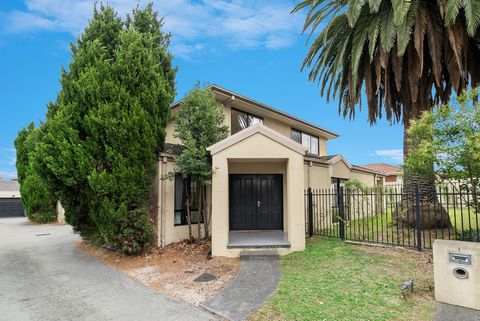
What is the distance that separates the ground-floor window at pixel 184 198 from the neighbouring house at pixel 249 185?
0.04 metres

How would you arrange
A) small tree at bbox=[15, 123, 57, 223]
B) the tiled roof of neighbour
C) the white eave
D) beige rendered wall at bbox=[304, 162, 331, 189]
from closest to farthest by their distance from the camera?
the white eave → beige rendered wall at bbox=[304, 162, 331, 189] → small tree at bbox=[15, 123, 57, 223] → the tiled roof of neighbour

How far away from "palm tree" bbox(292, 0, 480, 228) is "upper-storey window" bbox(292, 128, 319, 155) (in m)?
4.65

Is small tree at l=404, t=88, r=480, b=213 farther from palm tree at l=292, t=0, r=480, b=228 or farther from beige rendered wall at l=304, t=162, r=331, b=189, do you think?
beige rendered wall at l=304, t=162, r=331, b=189

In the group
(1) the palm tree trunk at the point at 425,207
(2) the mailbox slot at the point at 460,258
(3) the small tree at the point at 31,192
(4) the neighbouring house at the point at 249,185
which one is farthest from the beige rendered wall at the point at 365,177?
(3) the small tree at the point at 31,192

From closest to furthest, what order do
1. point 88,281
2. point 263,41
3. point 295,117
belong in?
point 88,281 → point 263,41 → point 295,117

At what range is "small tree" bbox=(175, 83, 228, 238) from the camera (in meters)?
9.72

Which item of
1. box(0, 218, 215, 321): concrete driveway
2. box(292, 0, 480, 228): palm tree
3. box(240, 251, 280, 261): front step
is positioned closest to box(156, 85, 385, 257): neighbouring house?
box(240, 251, 280, 261): front step

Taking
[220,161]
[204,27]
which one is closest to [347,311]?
[220,161]

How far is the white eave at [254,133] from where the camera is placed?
9594 millimetres

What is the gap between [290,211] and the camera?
373 inches

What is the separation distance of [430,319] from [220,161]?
21.8 ft

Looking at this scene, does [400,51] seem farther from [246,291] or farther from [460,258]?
[246,291]

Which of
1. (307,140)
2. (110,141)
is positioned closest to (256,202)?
(110,141)

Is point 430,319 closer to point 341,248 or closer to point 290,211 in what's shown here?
point 341,248
